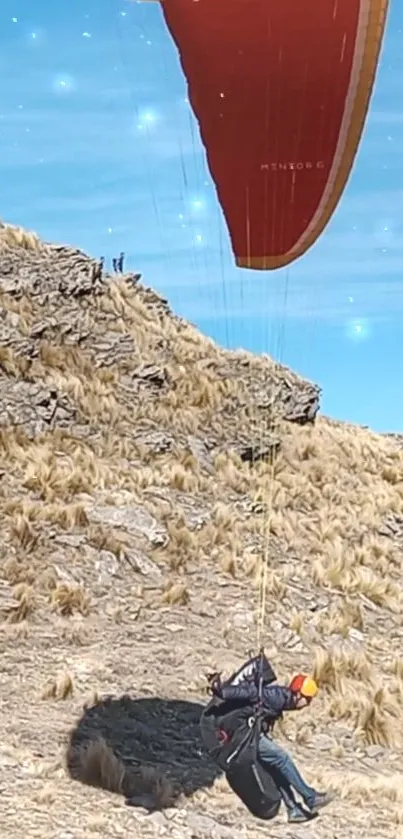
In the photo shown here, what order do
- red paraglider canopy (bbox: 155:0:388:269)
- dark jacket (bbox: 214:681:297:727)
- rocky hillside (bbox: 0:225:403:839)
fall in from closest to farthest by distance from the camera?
Result: 1. dark jacket (bbox: 214:681:297:727)
2. red paraglider canopy (bbox: 155:0:388:269)
3. rocky hillside (bbox: 0:225:403:839)

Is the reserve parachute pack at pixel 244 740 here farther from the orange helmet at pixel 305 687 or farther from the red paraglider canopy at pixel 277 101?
the red paraglider canopy at pixel 277 101

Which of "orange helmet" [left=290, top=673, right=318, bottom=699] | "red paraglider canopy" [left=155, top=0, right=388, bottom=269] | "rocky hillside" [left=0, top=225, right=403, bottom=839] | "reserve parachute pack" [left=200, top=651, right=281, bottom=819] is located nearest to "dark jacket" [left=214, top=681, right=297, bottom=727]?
"reserve parachute pack" [left=200, top=651, right=281, bottom=819]

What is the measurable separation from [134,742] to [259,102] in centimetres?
789

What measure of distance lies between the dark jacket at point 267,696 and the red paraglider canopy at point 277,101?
4442 mm

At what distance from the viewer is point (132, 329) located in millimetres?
26391

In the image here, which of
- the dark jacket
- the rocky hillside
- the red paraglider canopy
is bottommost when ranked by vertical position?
the rocky hillside

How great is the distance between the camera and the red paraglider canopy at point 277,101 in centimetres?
913

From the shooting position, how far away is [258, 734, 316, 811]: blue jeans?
894 centimetres

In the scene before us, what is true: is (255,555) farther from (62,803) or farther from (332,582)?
(62,803)

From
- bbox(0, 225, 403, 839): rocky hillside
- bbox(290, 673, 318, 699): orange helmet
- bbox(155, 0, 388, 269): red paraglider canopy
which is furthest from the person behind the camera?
bbox(0, 225, 403, 839): rocky hillside

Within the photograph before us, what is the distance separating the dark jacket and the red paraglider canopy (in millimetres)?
4442

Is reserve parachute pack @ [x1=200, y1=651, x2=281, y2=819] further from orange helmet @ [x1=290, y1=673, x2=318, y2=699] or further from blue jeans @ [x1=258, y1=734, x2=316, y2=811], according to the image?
orange helmet @ [x1=290, y1=673, x2=318, y2=699]

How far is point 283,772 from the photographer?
30.0ft

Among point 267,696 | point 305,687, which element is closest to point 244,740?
point 267,696
